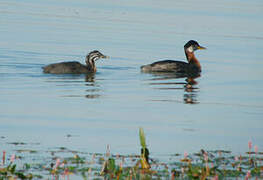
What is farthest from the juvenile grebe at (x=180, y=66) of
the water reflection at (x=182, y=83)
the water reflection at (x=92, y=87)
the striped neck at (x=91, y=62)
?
the water reflection at (x=92, y=87)

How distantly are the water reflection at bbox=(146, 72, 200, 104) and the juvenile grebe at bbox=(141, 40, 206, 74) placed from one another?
18 cm

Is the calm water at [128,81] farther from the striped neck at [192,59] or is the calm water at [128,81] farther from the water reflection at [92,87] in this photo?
the striped neck at [192,59]

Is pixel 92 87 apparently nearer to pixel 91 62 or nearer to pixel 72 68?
pixel 72 68

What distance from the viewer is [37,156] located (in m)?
9.78

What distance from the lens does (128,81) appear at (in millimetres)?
19203

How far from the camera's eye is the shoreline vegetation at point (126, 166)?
28.1 feet

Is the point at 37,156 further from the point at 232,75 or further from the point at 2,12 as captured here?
the point at 2,12

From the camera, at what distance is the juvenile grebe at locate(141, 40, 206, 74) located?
68.7 feet

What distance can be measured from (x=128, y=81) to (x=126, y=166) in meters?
9.88

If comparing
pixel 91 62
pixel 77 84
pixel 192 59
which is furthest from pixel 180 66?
pixel 77 84

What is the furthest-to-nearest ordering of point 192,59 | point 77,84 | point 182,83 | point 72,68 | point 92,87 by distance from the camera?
point 192,59, point 72,68, point 182,83, point 77,84, point 92,87

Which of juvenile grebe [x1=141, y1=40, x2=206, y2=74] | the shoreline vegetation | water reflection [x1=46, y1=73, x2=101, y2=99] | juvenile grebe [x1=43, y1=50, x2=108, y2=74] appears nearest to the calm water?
water reflection [x1=46, y1=73, x2=101, y2=99]

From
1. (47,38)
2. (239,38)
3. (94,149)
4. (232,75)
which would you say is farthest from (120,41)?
(94,149)

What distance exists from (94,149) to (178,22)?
22.5 m
